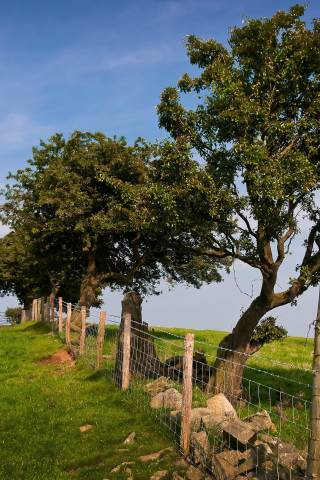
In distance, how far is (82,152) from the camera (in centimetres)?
2703

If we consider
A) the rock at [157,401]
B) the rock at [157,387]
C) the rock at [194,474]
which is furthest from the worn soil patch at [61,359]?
the rock at [194,474]

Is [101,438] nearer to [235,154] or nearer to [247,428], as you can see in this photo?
[247,428]

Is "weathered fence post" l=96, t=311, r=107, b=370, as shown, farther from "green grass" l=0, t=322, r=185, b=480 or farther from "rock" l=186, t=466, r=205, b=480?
"rock" l=186, t=466, r=205, b=480

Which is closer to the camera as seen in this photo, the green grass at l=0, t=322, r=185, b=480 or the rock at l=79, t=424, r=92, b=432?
the green grass at l=0, t=322, r=185, b=480

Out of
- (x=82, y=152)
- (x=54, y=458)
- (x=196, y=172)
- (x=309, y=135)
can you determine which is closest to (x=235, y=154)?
(x=196, y=172)

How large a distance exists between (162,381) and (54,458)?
12.8 feet

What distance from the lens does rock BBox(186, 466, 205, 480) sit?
6680 mm

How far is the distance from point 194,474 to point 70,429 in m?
3.93

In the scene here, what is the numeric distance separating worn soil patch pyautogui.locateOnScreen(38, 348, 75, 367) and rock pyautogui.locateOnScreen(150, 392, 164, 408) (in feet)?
24.2

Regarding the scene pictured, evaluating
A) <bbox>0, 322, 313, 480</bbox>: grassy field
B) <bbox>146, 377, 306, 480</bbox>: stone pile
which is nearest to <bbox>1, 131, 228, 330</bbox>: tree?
<bbox>0, 322, 313, 480</bbox>: grassy field

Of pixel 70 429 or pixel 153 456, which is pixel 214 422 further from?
pixel 70 429

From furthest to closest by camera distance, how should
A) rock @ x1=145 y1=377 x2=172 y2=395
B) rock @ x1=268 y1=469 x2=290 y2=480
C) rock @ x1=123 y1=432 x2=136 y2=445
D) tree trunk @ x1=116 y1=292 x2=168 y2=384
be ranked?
tree trunk @ x1=116 y1=292 x2=168 y2=384
rock @ x1=145 y1=377 x2=172 y2=395
rock @ x1=123 y1=432 x2=136 y2=445
rock @ x1=268 y1=469 x2=290 y2=480

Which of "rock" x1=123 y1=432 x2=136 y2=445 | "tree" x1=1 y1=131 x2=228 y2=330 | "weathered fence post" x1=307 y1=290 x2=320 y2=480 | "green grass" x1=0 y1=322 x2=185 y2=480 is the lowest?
"green grass" x1=0 y1=322 x2=185 y2=480

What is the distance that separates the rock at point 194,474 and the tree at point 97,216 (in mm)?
9522
